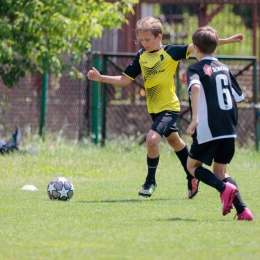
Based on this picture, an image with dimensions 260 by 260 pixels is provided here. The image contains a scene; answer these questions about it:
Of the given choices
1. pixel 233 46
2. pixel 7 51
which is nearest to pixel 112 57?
pixel 7 51

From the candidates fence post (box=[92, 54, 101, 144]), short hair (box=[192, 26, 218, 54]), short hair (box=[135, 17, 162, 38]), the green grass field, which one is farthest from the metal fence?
short hair (box=[192, 26, 218, 54])

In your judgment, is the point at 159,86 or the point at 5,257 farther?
the point at 159,86

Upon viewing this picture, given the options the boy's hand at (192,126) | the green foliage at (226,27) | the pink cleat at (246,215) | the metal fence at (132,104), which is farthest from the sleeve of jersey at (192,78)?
the green foliage at (226,27)

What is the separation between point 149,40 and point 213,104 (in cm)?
205

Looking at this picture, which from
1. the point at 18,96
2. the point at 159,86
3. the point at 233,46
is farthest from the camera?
the point at 233,46

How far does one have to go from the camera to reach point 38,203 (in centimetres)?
715

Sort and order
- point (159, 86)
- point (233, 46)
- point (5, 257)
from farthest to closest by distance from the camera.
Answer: point (233, 46) < point (159, 86) < point (5, 257)

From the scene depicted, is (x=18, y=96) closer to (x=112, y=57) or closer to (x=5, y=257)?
(x=112, y=57)

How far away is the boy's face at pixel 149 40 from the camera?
25.5 feet

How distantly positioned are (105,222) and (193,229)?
830 millimetres

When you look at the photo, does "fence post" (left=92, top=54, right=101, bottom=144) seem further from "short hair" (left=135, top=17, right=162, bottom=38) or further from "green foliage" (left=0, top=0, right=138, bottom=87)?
"short hair" (left=135, top=17, right=162, bottom=38)

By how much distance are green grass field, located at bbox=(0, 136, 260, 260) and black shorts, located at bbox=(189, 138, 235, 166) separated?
528 millimetres

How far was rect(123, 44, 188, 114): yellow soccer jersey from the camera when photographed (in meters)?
7.93

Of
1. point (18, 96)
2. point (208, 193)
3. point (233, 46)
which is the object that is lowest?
point (208, 193)
